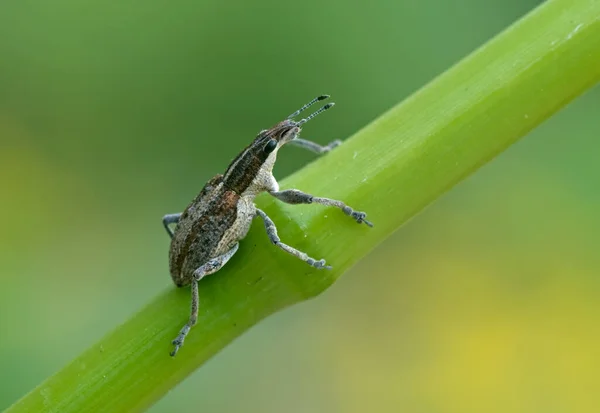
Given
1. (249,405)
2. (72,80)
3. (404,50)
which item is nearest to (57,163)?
(72,80)

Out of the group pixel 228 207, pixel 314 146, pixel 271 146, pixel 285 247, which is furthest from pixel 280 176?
pixel 285 247

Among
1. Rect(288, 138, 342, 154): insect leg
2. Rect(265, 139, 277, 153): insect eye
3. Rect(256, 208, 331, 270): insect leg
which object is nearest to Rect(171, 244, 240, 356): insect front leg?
Rect(256, 208, 331, 270): insect leg

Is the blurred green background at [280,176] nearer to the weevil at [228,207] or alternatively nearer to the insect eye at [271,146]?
the weevil at [228,207]

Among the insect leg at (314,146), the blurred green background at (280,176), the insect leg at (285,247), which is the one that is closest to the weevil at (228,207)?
the insect leg at (314,146)

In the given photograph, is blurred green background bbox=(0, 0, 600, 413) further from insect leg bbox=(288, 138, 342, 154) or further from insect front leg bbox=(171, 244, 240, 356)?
insect front leg bbox=(171, 244, 240, 356)

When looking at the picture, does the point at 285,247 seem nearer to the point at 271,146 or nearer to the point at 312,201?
the point at 312,201

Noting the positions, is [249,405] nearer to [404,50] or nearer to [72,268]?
[72,268]

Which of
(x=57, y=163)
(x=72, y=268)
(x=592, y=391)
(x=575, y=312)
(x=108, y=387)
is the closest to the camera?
(x=108, y=387)
